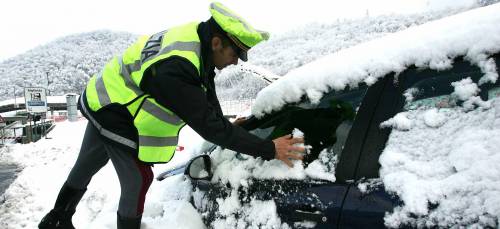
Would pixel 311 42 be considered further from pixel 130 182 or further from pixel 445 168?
pixel 445 168

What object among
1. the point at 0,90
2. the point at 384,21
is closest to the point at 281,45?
the point at 384,21

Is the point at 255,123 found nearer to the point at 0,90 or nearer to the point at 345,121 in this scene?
the point at 345,121

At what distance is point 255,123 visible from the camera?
2418mm

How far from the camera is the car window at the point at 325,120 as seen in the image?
1750 millimetres

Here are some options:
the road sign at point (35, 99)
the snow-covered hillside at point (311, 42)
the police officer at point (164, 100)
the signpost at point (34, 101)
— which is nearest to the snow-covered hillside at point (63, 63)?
the snow-covered hillside at point (311, 42)

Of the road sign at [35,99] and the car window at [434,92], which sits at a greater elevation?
the car window at [434,92]

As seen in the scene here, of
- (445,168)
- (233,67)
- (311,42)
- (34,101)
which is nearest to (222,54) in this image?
(445,168)

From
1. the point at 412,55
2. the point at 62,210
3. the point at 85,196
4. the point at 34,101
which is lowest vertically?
the point at 85,196

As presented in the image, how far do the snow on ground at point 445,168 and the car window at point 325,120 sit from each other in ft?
0.75

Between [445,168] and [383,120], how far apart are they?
31 cm

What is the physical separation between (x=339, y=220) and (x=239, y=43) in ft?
3.52

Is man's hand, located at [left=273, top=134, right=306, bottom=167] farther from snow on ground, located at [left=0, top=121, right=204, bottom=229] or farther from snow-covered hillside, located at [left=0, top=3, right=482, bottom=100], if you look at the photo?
snow-covered hillside, located at [left=0, top=3, right=482, bottom=100]

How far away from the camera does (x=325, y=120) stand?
191cm

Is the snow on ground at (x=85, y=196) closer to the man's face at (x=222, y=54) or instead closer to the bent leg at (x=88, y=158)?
the bent leg at (x=88, y=158)
